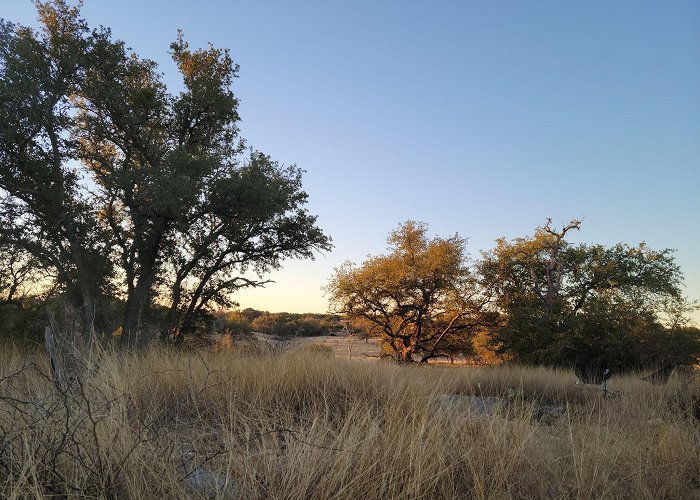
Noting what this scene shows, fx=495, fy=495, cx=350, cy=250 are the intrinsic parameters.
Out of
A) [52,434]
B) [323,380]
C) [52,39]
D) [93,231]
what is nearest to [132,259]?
[93,231]

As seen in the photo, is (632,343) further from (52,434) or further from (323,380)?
(52,434)

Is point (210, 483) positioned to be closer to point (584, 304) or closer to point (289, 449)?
point (289, 449)

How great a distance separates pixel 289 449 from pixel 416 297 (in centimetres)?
2369

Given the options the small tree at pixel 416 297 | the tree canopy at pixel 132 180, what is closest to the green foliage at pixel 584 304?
the small tree at pixel 416 297

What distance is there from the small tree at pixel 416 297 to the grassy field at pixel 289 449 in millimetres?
19339

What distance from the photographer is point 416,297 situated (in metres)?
26.8

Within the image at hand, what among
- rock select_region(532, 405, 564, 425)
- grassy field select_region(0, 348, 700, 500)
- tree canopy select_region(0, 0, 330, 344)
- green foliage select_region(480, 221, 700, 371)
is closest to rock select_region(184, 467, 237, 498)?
grassy field select_region(0, 348, 700, 500)

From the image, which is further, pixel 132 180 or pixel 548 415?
pixel 132 180

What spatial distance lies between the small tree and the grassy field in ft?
63.4

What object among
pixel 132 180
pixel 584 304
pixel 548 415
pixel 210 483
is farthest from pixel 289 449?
pixel 584 304

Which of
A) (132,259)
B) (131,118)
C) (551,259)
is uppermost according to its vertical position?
(131,118)

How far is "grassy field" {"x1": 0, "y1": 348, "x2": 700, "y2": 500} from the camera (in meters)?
3.09

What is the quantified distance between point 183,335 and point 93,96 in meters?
8.82

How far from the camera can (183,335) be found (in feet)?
60.4
